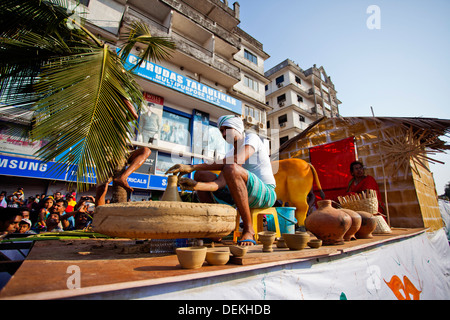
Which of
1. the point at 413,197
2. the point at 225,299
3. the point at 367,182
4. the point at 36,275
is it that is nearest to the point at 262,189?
the point at 225,299

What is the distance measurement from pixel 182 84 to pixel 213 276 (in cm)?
1285

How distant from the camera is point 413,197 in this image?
16.2ft

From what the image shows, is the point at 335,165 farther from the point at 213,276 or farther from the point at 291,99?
the point at 291,99

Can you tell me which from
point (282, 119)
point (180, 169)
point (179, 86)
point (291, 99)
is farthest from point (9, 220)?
point (291, 99)

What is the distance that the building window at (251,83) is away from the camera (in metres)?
18.6

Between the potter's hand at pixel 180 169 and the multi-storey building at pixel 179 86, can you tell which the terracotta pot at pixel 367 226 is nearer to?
the potter's hand at pixel 180 169

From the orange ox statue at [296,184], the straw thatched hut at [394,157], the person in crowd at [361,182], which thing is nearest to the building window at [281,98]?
the straw thatched hut at [394,157]

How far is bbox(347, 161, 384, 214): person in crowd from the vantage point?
15.3 feet

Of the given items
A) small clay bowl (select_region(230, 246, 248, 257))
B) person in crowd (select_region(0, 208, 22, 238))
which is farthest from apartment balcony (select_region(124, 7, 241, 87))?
small clay bowl (select_region(230, 246, 248, 257))

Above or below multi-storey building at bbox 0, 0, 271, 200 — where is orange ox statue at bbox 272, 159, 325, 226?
below

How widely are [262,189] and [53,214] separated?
5.15 m

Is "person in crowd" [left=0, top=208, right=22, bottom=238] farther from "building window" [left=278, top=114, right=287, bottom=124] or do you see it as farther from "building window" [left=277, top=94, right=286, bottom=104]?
"building window" [left=277, top=94, right=286, bottom=104]

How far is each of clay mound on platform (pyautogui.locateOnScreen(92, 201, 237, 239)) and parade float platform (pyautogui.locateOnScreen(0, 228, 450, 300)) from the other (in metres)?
0.17

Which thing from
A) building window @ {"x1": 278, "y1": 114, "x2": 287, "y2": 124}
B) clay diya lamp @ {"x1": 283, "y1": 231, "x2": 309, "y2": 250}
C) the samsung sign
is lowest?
clay diya lamp @ {"x1": 283, "y1": 231, "x2": 309, "y2": 250}
